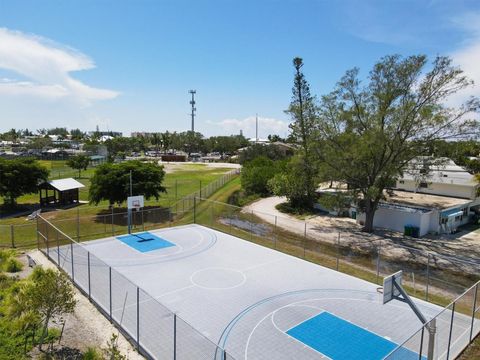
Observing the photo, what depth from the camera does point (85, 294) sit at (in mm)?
14961

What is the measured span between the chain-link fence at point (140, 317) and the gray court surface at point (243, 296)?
0.19 feet

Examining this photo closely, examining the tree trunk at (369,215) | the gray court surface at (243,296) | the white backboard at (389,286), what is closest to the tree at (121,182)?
the gray court surface at (243,296)

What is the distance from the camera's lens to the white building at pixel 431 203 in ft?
88.9

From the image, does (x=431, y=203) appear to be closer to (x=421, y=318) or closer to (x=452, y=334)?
(x=452, y=334)

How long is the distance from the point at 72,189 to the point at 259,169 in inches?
816

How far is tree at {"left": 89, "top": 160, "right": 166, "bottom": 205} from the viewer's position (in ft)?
97.3

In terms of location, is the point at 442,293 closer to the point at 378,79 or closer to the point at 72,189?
the point at 378,79

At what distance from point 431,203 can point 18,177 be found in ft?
123

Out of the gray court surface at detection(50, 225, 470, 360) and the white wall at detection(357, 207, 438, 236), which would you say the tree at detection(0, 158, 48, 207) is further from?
the white wall at detection(357, 207, 438, 236)

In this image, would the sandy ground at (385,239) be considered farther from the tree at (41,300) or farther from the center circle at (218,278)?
the tree at (41,300)

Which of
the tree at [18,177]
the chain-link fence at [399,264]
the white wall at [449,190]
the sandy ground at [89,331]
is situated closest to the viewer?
the sandy ground at [89,331]

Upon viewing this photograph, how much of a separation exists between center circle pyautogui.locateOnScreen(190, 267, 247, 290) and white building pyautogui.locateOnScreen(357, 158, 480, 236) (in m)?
16.0

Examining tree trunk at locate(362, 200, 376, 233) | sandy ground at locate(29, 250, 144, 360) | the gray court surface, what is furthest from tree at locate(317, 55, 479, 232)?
sandy ground at locate(29, 250, 144, 360)

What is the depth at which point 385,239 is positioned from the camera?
1013 inches
